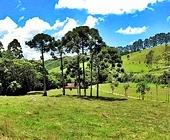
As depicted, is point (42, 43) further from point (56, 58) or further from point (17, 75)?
point (17, 75)

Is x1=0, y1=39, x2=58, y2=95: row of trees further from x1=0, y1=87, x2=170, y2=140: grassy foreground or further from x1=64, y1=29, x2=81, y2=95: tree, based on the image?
x1=0, y1=87, x2=170, y2=140: grassy foreground

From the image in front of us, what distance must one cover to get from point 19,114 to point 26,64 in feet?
273

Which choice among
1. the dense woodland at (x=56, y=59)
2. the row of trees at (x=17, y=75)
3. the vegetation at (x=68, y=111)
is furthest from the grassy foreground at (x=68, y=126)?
the row of trees at (x=17, y=75)

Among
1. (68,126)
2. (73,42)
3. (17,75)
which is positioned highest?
(73,42)

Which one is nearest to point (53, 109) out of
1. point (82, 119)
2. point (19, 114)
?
point (82, 119)

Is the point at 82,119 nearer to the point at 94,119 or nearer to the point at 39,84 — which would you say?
the point at 94,119

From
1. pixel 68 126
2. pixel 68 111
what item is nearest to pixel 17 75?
pixel 68 111

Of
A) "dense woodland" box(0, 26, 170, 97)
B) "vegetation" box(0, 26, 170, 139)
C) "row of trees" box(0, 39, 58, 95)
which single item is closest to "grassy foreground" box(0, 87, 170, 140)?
"vegetation" box(0, 26, 170, 139)

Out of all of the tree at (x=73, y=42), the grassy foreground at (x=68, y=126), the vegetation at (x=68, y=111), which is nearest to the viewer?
the grassy foreground at (x=68, y=126)

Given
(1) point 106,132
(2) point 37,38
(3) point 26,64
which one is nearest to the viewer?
(1) point 106,132

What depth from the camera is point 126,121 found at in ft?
180

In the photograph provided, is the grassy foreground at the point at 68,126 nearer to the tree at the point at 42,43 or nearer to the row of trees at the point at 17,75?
the tree at the point at 42,43

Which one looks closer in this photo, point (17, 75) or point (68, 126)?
point (68, 126)

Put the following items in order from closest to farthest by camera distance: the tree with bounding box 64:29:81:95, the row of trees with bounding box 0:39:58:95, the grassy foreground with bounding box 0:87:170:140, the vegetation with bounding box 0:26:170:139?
the grassy foreground with bounding box 0:87:170:140 < the vegetation with bounding box 0:26:170:139 < the tree with bounding box 64:29:81:95 < the row of trees with bounding box 0:39:58:95
